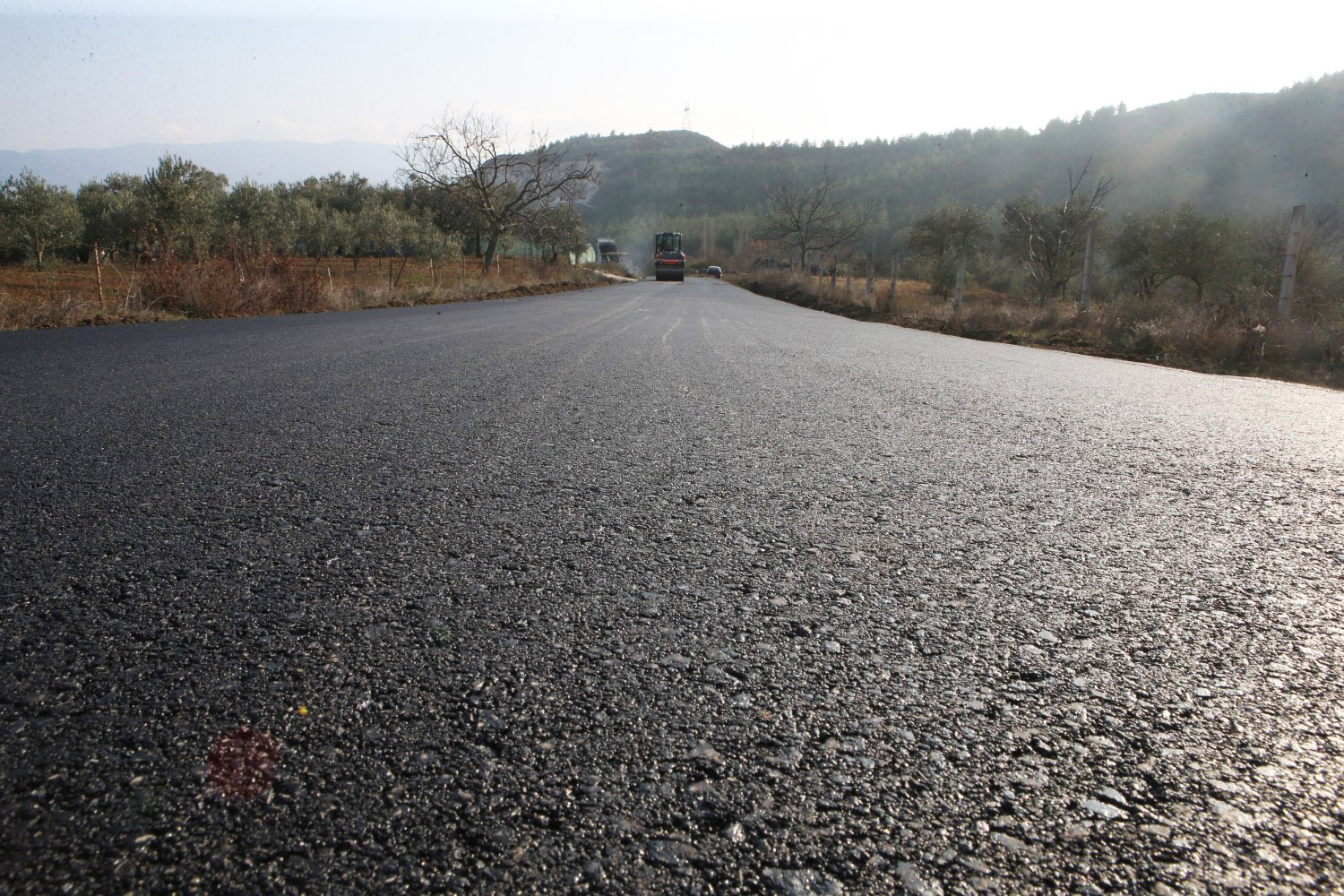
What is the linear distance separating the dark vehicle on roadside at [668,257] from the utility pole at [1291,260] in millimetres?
47467

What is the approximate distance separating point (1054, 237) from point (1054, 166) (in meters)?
76.2

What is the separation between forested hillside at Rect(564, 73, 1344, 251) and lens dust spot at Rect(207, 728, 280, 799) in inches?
1035

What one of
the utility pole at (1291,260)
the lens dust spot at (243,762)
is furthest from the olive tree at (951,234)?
the lens dust spot at (243,762)

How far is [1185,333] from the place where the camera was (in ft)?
34.0

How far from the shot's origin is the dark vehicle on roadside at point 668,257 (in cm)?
5553

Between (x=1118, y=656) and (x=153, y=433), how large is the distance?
4107 millimetres

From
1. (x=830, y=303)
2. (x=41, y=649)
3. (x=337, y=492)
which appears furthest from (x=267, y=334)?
(x=830, y=303)

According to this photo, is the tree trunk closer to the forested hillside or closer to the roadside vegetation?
the roadside vegetation

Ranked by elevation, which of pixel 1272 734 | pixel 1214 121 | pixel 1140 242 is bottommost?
pixel 1272 734

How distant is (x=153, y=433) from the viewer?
11.6 ft

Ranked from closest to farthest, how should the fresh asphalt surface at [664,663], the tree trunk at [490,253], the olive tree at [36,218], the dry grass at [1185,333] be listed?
the fresh asphalt surface at [664,663] < the dry grass at [1185,333] < the tree trunk at [490,253] < the olive tree at [36,218]

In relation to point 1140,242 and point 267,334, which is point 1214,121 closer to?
point 1140,242

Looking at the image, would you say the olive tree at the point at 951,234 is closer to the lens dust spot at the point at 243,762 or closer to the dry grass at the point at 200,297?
the dry grass at the point at 200,297

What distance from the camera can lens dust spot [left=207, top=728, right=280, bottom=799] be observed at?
109 cm
